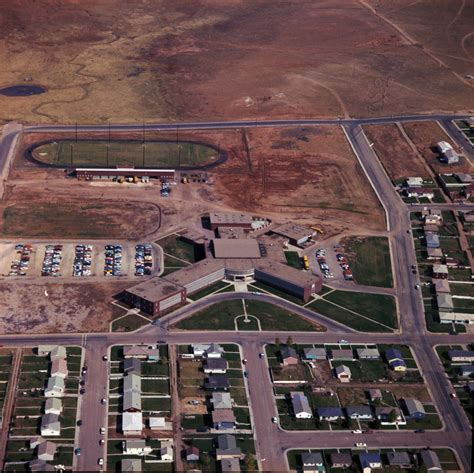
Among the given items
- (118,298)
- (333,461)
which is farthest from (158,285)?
(333,461)

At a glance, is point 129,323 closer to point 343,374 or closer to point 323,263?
point 343,374

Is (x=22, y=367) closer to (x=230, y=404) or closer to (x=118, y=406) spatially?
(x=118, y=406)

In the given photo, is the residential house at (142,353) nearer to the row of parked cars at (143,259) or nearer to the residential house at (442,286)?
the row of parked cars at (143,259)

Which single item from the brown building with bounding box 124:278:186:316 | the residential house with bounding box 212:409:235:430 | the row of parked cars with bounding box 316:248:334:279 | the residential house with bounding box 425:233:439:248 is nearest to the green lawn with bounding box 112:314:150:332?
the brown building with bounding box 124:278:186:316

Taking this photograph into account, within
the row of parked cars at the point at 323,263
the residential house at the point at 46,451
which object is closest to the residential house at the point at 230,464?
the residential house at the point at 46,451

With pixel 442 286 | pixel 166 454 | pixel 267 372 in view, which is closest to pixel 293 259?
pixel 442 286

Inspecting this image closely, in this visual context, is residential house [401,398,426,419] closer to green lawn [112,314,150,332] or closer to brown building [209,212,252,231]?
green lawn [112,314,150,332]

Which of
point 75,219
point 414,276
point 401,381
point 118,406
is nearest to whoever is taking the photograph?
point 118,406
